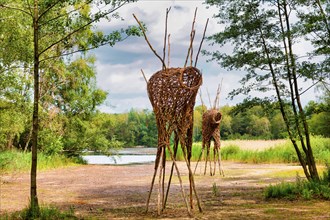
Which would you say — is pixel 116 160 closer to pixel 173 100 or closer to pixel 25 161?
pixel 25 161

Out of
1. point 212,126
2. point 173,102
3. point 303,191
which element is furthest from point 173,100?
point 212,126

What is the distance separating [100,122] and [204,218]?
19564 mm

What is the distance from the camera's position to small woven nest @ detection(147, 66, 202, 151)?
→ 6.37 meters

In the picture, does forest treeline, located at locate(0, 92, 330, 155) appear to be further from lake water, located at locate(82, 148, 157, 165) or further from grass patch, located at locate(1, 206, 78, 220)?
grass patch, located at locate(1, 206, 78, 220)

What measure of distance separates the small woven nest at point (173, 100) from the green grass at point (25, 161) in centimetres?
868

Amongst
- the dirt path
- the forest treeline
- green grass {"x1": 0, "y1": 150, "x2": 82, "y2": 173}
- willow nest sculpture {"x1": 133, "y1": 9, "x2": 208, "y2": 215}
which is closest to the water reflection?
the forest treeline

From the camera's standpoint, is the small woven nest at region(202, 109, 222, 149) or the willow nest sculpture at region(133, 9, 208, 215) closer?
the willow nest sculpture at region(133, 9, 208, 215)

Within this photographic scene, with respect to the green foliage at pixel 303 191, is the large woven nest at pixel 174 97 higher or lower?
higher

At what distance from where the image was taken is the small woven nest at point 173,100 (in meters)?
6.37

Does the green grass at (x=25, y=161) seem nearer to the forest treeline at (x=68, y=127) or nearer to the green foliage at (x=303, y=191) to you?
the forest treeline at (x=68, y=127)

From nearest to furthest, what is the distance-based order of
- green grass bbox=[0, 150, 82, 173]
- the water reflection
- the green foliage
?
the green foliage → green grass bbox=[0, 150, 82, 173] → the water reflection

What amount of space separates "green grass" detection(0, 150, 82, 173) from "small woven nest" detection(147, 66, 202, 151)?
28.5 ft

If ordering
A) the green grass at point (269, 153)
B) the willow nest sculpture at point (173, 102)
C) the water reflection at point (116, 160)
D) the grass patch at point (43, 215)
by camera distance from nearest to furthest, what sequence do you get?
the grass patch at point (43, 215), the willow nest sculpture at point (173, 102), the green grass at point (269, 153), the water reflection at point (116, 160)

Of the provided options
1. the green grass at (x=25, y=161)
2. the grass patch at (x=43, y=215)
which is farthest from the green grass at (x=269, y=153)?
the grass patch at (x=43, y=215)
